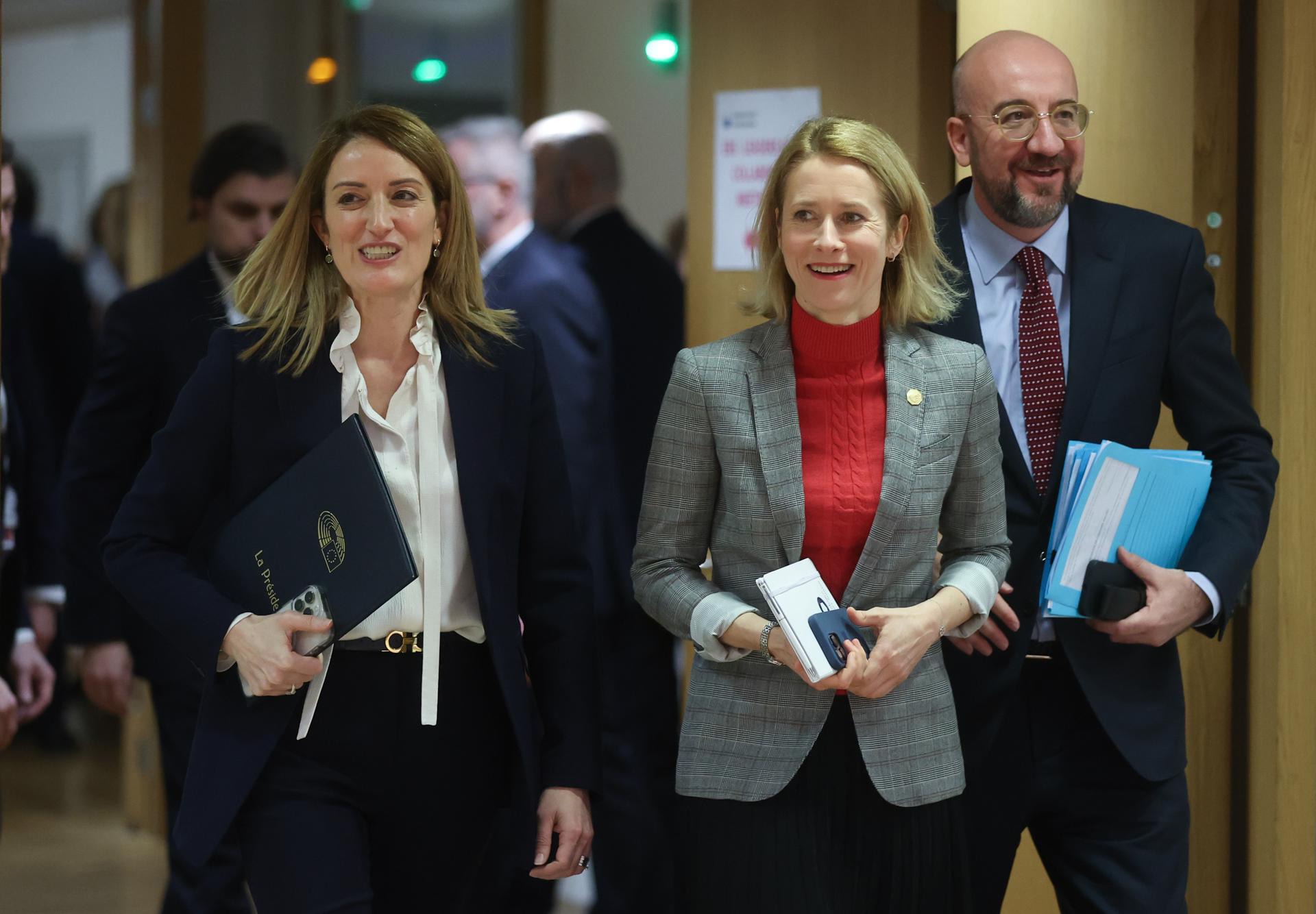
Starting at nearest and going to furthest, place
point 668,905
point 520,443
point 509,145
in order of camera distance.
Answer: point 520,443
point 668,905
point 509,145

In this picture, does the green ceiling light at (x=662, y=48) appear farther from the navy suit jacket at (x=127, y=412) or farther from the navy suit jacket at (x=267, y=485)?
the navy suit jacket at (x=267, y=485)

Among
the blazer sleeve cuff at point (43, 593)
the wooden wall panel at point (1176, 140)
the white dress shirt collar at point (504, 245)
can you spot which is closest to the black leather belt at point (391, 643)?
the wooden wall panel at point (1176, 140)

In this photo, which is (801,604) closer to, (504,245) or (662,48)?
(504,245)

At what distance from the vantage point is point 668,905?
4.68m

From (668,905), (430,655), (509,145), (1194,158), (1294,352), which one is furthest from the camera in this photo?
(509,145)

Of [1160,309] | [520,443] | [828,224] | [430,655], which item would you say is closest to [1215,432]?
[1160,309]

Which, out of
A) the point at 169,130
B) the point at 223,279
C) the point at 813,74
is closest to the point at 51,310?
the point at 169,130

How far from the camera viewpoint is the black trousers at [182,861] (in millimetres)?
3633

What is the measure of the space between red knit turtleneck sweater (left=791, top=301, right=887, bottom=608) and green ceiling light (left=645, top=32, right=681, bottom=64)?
5355mm

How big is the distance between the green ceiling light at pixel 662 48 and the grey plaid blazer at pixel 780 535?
5338 mm

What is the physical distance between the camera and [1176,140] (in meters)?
3.36

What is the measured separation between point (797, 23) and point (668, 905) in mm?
2568

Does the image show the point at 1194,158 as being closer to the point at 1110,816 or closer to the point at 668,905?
the point at 1110,816

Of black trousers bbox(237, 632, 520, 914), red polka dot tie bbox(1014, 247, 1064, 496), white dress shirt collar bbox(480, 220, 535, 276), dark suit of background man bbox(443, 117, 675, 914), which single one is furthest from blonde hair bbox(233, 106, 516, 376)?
white dress shirt collar bbox(480, 220, 535, 276)
